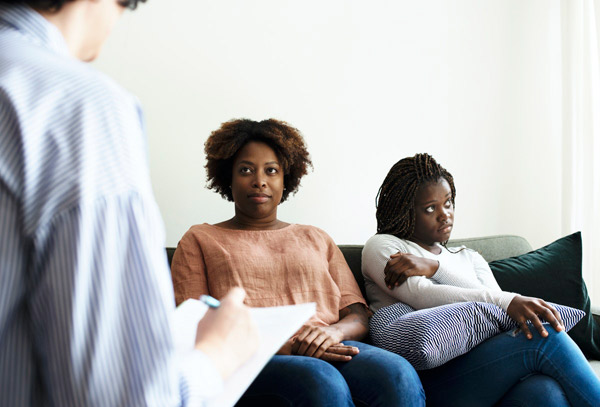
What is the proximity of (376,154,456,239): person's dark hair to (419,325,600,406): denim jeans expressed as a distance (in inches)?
21.2

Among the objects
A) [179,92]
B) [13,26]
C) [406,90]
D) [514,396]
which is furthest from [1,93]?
[406,90]

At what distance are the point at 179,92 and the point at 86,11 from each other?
1601 millimetres

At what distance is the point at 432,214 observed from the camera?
2010 mm

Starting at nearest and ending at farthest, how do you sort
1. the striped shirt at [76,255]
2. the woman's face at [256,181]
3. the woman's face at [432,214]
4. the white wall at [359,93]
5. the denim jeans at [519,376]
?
1. the striped shirt at [76,255]
2. the denim jeans at [519,376]
3. the woman's face at [256,181]
4. the woman's face at [432,214]
5. the white wall at [359,93]

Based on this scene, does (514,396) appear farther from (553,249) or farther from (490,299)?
(553,249)

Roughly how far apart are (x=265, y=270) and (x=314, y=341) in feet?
0.98

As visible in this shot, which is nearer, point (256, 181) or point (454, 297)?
point (454, 297)

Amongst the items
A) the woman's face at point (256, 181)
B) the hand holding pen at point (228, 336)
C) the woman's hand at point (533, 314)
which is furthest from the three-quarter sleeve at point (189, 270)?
the hand holding pen at point (228, 336)

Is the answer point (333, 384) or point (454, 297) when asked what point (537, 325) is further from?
point (333, 384)

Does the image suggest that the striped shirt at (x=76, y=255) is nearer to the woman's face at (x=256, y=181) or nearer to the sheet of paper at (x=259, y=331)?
the sheet of paper at (x=259, y=331)

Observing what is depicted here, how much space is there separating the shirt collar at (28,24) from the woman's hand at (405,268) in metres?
1.39

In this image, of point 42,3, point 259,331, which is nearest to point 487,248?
point 259,331

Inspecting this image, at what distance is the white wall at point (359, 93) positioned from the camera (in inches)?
83.6

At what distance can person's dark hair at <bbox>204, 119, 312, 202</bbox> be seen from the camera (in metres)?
1.94
